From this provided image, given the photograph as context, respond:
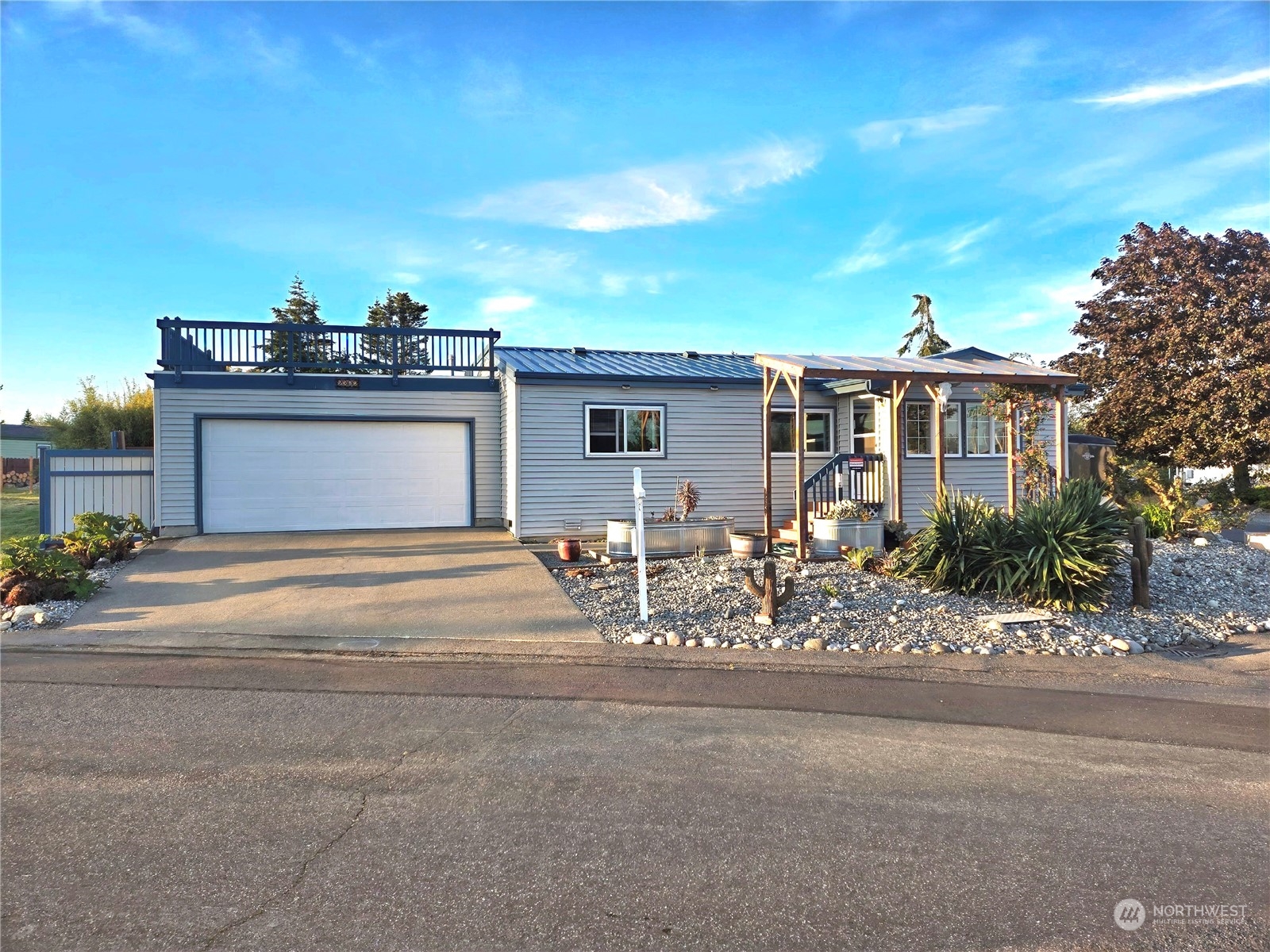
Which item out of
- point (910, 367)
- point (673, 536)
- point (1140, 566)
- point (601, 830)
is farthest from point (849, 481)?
point (601, 830)

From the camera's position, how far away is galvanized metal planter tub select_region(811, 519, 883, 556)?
479 inches

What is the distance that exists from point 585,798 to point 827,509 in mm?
9500

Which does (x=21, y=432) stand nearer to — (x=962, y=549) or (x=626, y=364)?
(x=626, y=364)

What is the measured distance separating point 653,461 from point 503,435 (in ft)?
9.84

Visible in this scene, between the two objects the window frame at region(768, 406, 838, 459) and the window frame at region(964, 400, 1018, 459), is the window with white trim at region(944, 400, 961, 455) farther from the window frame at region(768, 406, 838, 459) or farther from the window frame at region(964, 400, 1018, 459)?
the window frame at region(768, 406, 838, 459)

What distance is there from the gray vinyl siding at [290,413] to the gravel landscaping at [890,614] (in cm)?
500

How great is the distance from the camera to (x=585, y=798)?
4027 mm

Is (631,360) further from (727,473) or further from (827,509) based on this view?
(827,509)

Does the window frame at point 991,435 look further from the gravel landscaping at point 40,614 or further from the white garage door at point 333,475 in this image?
the gravel landscaping at point 40,614

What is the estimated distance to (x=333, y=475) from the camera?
48.5ft

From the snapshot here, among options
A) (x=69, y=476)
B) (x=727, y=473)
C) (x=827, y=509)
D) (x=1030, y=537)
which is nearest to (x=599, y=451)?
(x=727, y=473)

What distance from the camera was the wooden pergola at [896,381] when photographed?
1159 cm

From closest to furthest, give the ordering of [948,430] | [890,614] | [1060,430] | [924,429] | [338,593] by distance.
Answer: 1. [890,614]
2. [338,593]
3. [1060,430]
4. [924,429]
5. [948,430]

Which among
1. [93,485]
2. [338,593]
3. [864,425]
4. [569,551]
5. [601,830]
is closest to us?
[601,830]
